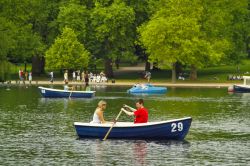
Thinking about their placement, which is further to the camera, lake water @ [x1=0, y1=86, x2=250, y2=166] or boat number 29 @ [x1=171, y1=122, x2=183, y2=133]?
boat number 29 @ [x1=171, y1=122, x2=183, y2=133]

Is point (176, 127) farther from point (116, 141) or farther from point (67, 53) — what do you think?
point (67, 53)

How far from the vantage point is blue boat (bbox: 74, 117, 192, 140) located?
51.3 m

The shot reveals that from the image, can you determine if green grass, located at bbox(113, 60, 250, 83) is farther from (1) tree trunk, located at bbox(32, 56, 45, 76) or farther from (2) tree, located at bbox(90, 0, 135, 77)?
(1) tree trunk, located at bbox(32, 56, 45, 76)

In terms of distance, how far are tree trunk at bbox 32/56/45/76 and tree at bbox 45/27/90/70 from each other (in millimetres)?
13052

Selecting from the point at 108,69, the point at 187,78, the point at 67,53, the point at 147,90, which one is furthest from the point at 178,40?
the point at 147,90

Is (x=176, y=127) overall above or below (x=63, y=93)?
above

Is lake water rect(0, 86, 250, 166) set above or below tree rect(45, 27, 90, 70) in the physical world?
below

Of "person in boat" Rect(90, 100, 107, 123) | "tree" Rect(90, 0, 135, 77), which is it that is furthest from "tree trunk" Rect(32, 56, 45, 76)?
"person in boat" Rect(90, 100, 107, 123)

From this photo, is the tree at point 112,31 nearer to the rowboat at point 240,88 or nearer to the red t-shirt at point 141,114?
the rowboat at point 240,88

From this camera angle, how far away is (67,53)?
128375 mm

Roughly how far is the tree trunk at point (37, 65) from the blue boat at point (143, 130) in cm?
8951

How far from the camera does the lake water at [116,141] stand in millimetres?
44375

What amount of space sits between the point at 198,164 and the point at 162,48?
85380 millimetres

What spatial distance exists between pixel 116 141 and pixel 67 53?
77776mm
